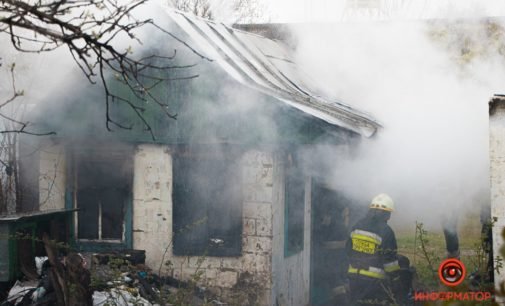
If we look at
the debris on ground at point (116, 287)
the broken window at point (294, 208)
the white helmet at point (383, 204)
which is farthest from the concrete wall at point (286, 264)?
the white helmet at point (383, 204)

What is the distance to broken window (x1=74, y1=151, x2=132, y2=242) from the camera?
977cm

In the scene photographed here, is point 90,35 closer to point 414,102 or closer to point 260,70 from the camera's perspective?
point 260,70

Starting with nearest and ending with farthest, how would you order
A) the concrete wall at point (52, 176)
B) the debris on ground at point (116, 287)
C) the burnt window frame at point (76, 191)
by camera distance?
the debris on ground at point (116, 287)
the burnt window frame at point (76, 191)
the concrete wall at point (52, 176)

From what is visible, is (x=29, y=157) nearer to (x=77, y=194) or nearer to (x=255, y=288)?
(x=77, y=194)

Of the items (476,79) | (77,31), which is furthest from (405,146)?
(77,31)

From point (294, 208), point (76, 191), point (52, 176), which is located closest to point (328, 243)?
point (294, 208)

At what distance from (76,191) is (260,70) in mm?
3143

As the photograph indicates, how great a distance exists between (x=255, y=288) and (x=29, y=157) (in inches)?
141

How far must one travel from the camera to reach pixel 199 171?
9.54m

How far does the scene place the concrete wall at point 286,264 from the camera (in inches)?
372

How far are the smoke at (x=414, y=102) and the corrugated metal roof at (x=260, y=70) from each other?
1.82 ft

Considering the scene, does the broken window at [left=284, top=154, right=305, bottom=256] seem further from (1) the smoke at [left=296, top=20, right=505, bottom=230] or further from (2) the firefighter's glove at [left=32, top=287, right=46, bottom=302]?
(2) the firefighter's glove at [left=32, top=287, right=46, bottom=302]

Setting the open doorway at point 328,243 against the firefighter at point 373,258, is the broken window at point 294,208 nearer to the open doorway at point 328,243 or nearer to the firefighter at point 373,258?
the open doorway at point 328,243

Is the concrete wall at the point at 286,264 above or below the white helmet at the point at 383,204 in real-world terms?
below
